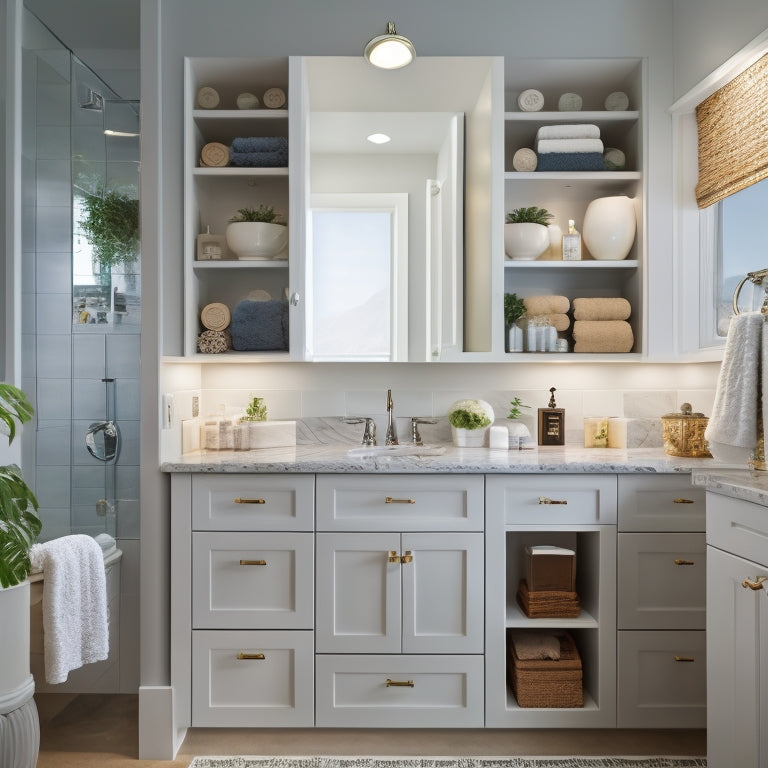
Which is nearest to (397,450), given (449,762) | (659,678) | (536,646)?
(536,646)

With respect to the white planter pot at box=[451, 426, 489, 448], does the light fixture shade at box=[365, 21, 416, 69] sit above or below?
above

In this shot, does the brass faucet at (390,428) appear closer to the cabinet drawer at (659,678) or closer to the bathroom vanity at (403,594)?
the bathroom vanity at (403,594)

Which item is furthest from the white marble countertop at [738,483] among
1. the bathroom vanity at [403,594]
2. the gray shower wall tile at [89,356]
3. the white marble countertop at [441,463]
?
the gray shower wall tile at [89,356]


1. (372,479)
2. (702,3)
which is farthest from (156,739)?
(702,3)

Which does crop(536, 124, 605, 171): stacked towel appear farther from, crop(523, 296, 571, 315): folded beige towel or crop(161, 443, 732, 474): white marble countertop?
crop(161, 443, 732, 474): white marble countertop

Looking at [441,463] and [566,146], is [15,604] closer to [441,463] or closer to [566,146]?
[441,463]

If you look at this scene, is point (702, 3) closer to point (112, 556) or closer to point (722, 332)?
point (722, 332)

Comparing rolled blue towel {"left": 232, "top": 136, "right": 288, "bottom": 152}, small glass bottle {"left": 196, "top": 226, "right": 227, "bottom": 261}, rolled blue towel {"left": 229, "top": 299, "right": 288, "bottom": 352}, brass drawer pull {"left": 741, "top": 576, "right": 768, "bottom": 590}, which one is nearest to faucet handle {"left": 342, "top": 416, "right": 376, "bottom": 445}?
rolled blue towel {"left": 229, "top": 299, "right": 288, "bottom": 352}

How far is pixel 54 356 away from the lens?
2.35 meters

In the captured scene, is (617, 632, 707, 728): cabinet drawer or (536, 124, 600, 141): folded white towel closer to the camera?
(617, 632, 707, 728): cabinet drawer

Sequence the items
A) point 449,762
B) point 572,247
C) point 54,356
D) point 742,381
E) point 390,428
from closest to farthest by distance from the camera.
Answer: point 742,381, point 449,762, point 54,356, point 572,247, point 390,428

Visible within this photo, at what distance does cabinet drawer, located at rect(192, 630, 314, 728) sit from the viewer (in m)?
2.08

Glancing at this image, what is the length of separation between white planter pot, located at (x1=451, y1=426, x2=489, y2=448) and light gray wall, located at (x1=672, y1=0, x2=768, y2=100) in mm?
1426

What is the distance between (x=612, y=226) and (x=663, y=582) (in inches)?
50.7
